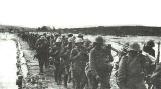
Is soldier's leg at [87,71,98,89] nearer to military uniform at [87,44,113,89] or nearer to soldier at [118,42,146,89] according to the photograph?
Result: military uniform at [87,44,113,89]

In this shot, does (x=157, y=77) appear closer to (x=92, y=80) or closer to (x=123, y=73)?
(x=92, y=80)

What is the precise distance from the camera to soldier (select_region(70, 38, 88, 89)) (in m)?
14.3

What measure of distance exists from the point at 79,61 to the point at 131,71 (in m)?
4.68

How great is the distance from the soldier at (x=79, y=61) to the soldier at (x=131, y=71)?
4.52 metres

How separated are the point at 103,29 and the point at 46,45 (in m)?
54.3

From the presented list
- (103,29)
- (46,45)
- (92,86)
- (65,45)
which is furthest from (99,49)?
(103,29)

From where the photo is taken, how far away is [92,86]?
12.3 metres

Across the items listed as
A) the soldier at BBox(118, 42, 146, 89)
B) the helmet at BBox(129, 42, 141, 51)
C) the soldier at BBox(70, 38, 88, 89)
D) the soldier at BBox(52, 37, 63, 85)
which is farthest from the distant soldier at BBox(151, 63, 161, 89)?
the soldier at BBox(52, 37, 63, 85)

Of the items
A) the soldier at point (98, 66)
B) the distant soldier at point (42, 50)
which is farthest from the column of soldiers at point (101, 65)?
the distant soldier at point (42, 50)

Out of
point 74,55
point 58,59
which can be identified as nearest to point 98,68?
point 74,55

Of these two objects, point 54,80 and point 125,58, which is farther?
point 54,80

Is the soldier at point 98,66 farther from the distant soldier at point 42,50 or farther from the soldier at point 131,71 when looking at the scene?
the distant soldier at point 42,50

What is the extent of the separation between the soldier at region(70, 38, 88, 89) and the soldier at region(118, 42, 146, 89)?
4.52 meters

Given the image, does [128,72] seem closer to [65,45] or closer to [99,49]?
[99,49]
